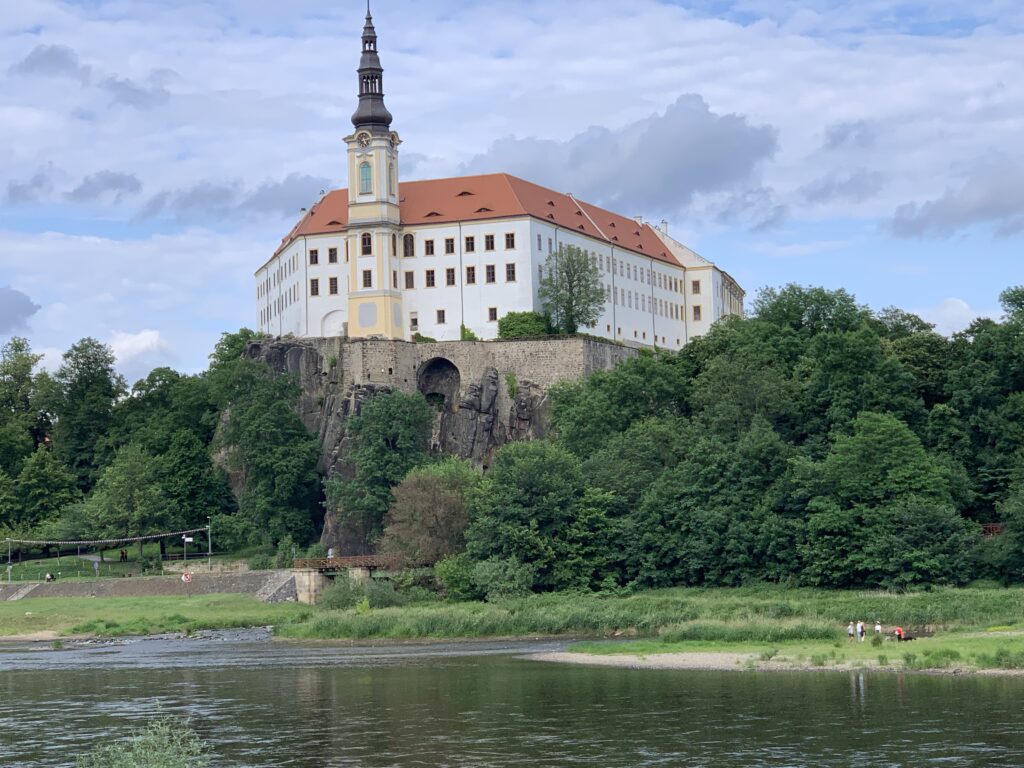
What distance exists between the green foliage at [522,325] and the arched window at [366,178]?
1245 centimetres

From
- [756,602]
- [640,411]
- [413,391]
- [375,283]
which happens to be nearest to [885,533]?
[756,602]

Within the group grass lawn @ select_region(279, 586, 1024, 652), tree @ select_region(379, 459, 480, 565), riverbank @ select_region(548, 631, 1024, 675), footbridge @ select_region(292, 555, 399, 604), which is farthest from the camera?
footbridge @ select_region(292, 555, 399, 604)

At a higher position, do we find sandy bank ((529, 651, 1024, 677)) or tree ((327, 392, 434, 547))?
tree ((327, 392, 434, 547))

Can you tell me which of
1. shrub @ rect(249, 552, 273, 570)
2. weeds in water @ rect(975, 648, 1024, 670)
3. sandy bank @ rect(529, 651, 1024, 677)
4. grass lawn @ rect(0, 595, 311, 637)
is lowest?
sandy bank @ rect(529, 651, 1024, 677)

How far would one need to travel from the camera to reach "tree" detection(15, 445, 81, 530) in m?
104

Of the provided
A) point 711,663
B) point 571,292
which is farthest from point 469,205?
point 711,663

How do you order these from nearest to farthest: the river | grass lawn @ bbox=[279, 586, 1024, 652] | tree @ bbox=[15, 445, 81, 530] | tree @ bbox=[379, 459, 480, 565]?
1. the river
2. grass lawn @ bbox=[279, 586, 1024, 652]
3. tree @ bbox=[379, 459, 480, 565]
4. tree @ bbox=[15, 445, 81, 530]

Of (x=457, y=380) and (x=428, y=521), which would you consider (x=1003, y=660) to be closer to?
(x=428, y=521)

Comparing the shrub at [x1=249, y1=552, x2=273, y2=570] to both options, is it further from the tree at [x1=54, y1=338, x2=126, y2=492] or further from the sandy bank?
the sandy bank

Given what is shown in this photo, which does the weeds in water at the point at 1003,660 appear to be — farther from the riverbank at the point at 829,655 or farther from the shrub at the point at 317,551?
the shrub at the point at 317,551

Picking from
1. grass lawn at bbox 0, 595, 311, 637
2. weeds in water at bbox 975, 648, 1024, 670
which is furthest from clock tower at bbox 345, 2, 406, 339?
weeds in water at bbox 975, 648, 1024, 670

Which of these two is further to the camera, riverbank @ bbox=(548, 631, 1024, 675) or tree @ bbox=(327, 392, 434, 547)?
tree @ bbox=(327, 392, 434, 547)

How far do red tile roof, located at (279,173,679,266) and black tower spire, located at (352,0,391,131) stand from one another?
6.79m

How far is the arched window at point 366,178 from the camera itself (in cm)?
10438
